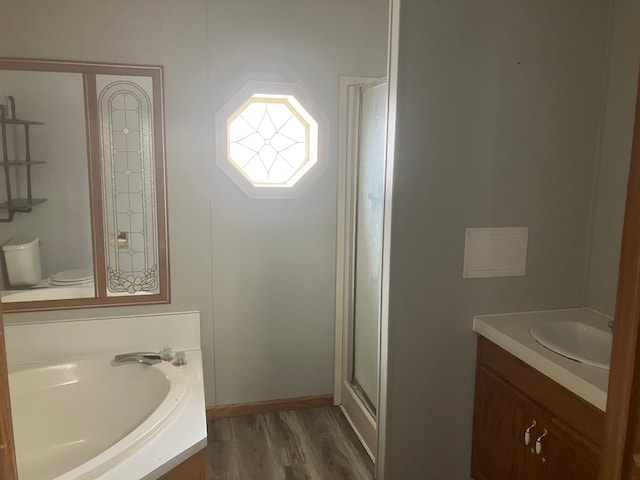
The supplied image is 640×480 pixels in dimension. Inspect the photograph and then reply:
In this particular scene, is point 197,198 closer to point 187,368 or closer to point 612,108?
point 187,368

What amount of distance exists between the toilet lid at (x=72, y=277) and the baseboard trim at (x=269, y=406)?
3.32ft

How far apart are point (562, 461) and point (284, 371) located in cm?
172

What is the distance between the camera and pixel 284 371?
10.4ft

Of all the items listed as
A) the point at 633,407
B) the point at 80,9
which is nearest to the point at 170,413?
A: the point at 633,407

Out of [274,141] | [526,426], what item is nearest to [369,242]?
[274,141]

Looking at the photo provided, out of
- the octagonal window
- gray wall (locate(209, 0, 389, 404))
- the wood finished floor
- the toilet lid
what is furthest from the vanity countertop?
the toilet lid

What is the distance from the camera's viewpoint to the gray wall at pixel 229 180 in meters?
2.58

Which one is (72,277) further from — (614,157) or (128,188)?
(614,157)

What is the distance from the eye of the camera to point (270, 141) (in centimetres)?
304

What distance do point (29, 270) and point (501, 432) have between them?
89.5 inches

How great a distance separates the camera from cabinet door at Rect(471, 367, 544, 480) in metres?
1.94

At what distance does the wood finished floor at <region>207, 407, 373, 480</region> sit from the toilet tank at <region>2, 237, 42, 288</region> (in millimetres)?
1246

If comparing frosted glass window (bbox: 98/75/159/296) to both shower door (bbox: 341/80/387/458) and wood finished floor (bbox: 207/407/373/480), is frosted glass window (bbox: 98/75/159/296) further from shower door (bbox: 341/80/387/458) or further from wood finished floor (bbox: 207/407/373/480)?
shower door (bbox: 341/80/387/458)

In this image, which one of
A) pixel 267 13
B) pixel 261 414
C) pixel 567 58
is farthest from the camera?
pixel 261 414
